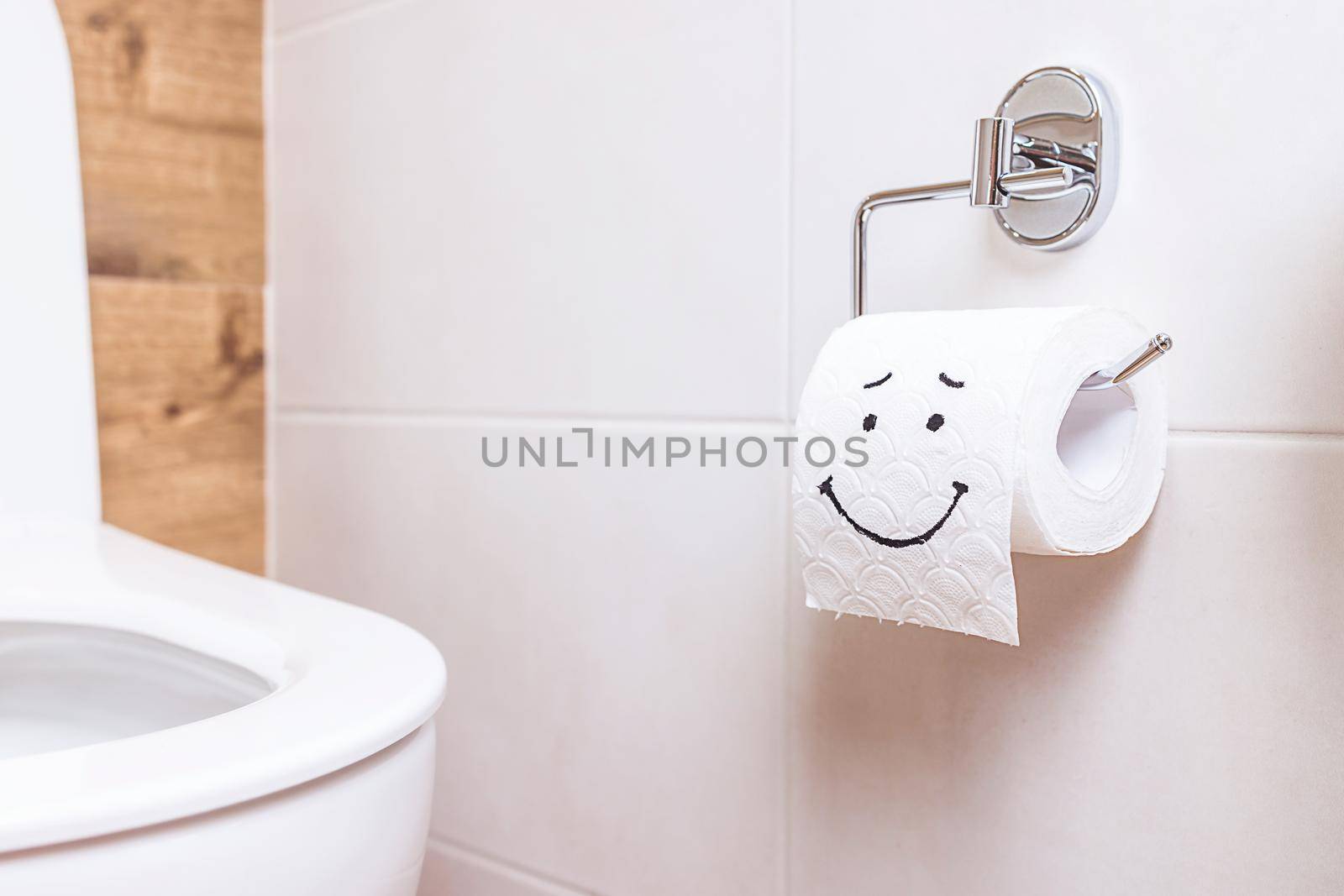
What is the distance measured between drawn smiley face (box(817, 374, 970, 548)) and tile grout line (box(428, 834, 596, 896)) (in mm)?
457

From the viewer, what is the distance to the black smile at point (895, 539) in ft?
1.54

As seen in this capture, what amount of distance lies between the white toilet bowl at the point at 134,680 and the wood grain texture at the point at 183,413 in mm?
143

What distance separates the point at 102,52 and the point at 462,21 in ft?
1.08

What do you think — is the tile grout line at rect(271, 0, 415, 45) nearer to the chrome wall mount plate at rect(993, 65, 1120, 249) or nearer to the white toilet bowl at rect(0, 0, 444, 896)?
the white toilet bowl at rect(0, 0, 444, 896)

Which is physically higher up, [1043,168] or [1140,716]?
[1043,168]

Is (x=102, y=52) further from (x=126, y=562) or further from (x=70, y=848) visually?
(x=70, y=848)

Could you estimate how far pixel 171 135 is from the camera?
102 cm

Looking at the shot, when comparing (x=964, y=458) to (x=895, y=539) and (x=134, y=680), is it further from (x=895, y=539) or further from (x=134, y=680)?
(x=134, y=680)

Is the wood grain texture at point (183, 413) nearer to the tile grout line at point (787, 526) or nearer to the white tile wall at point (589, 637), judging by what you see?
the white tile wall at point (589, 637)

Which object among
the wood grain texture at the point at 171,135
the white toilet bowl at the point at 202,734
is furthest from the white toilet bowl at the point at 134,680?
the wood grain texture at the point at 171,135

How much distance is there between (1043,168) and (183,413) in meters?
0.80

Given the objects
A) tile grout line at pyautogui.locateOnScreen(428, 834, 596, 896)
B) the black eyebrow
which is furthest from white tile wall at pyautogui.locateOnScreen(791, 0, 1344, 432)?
tile grout line at pyautogui.locateOnScreen(428, 834, 596, 896)

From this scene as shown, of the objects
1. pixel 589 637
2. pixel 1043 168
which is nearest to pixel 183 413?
pixel 589 637

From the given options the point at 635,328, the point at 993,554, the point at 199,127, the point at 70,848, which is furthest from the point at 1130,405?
→ the point at 199,127
